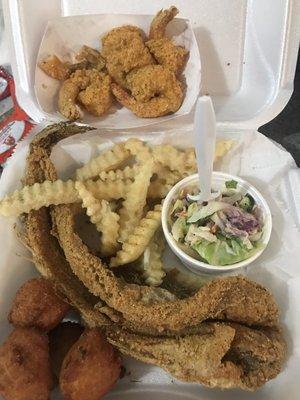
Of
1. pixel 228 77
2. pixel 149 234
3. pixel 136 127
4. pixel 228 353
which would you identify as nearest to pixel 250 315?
pixel 228 353

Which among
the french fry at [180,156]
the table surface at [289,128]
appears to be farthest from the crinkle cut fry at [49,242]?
the table surface at [289,128]

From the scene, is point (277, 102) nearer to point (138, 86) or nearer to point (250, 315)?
point (138, 86)

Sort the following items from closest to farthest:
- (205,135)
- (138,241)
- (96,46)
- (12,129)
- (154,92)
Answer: (205,135) → (138,241) → (154,92) → (96,46) → (12,129)

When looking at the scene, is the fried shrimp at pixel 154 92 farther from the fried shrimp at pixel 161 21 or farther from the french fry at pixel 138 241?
the french fry at pixel 138 241

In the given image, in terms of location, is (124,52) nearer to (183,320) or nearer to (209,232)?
(209,232)

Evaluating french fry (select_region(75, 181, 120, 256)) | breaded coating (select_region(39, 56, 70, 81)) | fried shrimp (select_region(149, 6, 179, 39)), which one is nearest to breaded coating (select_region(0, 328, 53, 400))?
french fry (select_region(75, 181, 120, 256))

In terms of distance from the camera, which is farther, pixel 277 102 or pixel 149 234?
pixel 277 102

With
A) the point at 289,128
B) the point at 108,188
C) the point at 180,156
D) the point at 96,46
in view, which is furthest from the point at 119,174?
the point at 289,128
